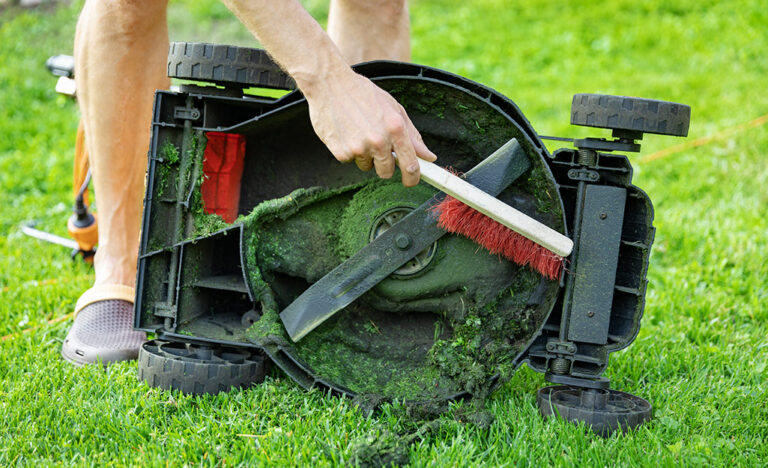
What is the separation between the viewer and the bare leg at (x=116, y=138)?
7.50ft

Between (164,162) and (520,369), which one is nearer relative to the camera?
(164,162)

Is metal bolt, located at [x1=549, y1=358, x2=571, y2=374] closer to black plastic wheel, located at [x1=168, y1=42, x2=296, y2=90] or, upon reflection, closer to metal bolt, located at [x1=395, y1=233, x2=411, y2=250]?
metal bolt, located at [x1=395, y1=233, x2=411, y2=250]

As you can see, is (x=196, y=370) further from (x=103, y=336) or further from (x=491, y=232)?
(x=491, y=232)

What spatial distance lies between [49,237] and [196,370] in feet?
7.14

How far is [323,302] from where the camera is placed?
6.58 feet

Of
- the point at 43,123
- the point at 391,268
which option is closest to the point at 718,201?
the point at 391,268

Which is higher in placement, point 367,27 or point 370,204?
point 367,27

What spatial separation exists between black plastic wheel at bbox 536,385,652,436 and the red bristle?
1.07 ft

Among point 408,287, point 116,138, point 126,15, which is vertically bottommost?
point 408,287

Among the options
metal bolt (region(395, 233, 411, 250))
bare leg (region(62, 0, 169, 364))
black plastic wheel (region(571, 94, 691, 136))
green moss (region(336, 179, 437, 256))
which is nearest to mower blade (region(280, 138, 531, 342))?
metal bolt (region(395, 233, 411, 250))

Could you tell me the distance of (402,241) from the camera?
6.45 feet

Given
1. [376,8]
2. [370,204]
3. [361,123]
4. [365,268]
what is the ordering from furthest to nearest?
[376,8], [370,204], [365,268], [361,123]

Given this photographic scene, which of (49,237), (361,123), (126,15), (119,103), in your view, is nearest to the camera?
(361,123)

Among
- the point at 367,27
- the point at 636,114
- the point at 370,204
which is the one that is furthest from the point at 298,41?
the point at 367,27
